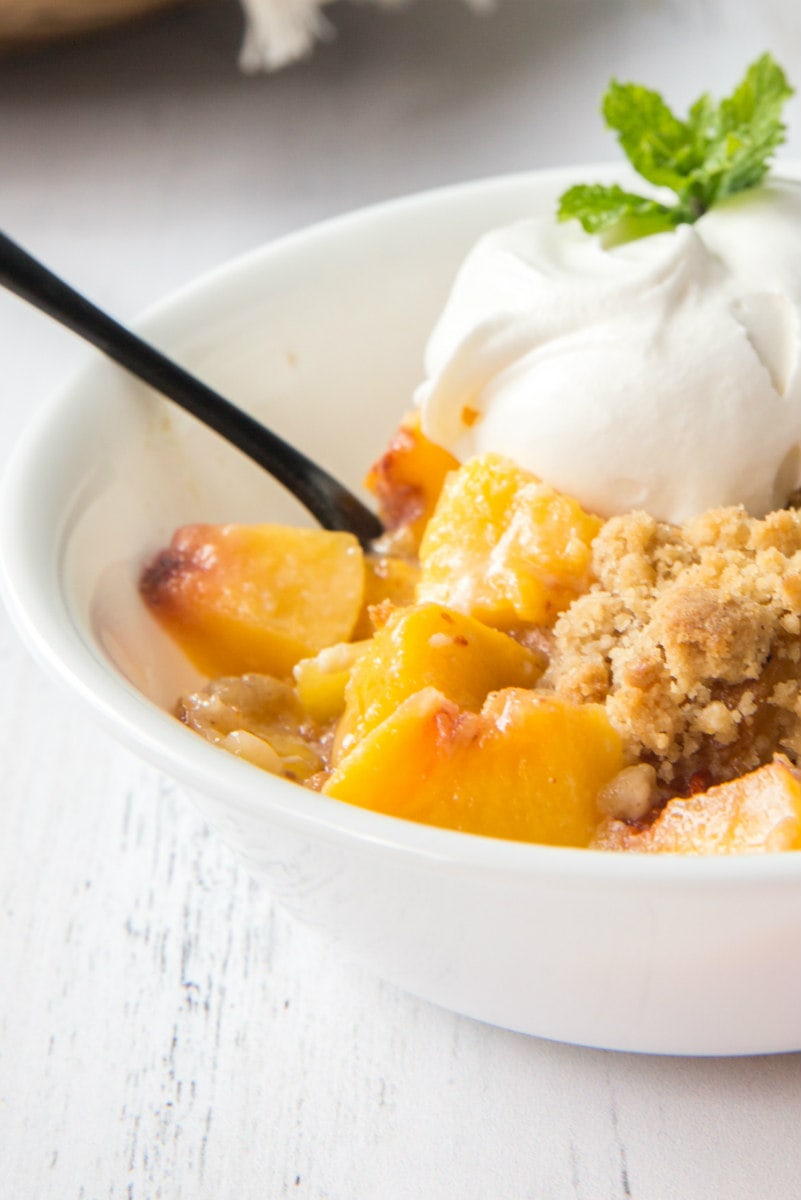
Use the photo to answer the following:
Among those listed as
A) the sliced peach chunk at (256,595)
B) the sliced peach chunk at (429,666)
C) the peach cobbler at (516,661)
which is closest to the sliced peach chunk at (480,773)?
the peach cobbler at (516,661)

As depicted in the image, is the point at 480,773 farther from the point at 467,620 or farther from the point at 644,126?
the point at 644,126

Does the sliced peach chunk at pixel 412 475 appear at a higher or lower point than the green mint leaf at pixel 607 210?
lower

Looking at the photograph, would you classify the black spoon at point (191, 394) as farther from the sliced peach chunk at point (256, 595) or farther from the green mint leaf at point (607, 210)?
the green mint leaf at point (607, 210)

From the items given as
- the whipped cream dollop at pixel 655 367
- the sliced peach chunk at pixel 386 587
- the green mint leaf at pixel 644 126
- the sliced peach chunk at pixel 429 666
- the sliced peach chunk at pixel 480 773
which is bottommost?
the sliced peach chunk at pixel 386 587

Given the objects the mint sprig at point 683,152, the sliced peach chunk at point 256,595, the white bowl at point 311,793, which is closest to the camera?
the white bowl at point 311,793

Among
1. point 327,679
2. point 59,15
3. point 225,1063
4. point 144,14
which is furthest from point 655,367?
point 144,14

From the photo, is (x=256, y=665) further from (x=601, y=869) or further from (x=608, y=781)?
(x=601, y=869)
